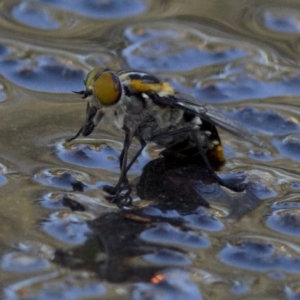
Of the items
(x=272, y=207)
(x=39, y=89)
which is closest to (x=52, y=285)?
(x=272, y=207)

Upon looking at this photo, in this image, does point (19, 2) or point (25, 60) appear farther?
point (19, 2)

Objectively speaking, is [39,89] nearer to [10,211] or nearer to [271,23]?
[10,211]

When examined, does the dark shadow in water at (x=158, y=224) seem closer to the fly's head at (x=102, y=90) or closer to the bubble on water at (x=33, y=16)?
the fly's head at (x=102, y=90)

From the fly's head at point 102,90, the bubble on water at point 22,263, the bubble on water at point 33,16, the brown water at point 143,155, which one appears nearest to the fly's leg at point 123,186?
the brown water at point 143,155

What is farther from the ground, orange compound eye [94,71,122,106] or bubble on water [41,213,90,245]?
orange compound eye [94,71,122,106]

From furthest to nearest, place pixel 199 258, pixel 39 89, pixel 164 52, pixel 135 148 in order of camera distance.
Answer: pixel 164 52
pixel 39 89
pixel 135 148
pixel 199 258

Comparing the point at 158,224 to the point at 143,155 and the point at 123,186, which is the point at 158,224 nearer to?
the point at 123,186

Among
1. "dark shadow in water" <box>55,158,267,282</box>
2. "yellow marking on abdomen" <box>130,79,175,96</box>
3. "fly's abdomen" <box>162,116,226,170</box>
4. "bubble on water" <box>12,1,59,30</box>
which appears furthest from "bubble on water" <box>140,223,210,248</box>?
"bubble on water" <box>12,1,59,30</box>

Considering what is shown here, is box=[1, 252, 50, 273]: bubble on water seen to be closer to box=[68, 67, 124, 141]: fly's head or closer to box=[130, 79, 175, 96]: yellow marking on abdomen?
box=[68, 67, 124, 141]: fly's head
